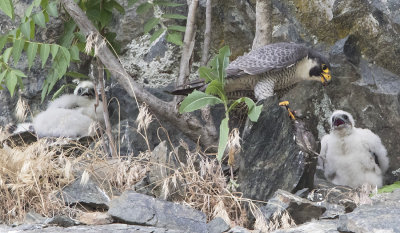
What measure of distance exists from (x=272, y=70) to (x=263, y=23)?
729mm

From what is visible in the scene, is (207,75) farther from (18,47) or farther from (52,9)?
(18,47)

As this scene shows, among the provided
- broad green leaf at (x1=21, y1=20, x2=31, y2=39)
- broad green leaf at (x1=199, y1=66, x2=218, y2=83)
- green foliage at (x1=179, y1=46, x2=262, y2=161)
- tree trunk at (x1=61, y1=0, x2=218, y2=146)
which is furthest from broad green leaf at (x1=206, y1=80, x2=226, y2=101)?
broad green leaf at (x1=21, y1=20, x2=31, y2=39)

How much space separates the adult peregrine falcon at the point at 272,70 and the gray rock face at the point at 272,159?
0.47 m

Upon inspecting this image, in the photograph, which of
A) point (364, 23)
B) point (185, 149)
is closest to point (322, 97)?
point (364, 23)

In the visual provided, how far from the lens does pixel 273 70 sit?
216 inches

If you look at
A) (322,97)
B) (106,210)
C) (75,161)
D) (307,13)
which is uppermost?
(307,13)

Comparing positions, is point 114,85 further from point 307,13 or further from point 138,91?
point 307,13

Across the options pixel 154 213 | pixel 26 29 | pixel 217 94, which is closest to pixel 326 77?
pixel 217 94

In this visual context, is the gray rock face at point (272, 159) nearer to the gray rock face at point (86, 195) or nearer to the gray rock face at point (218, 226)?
the gray rock face at point (218, 226)

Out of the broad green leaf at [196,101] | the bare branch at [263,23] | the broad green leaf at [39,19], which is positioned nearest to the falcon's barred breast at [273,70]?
the bare branch at [263,23]

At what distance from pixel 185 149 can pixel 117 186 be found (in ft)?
2.56

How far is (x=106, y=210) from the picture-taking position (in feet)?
14.5

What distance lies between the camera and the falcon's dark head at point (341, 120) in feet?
19.1

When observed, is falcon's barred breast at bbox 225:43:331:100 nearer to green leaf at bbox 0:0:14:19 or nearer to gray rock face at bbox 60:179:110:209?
gray rock face at bbox 60:179:110:209
